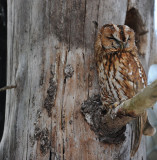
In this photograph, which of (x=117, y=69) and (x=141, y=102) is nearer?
(x=141, y=102)

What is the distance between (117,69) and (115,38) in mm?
221

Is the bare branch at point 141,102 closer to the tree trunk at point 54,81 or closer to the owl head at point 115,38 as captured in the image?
the tree trunk at point 54,81

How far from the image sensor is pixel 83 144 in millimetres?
1693

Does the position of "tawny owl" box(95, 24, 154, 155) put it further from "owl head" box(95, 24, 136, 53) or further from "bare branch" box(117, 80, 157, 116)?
"bare branch" box(117, 80, 157, 116)

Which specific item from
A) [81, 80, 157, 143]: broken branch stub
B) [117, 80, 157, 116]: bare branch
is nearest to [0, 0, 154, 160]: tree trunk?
[81, 80, 157, 143]: broken branch stub

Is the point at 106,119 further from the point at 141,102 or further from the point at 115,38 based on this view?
the point at 115,38

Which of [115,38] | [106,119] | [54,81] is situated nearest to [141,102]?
[106,119]

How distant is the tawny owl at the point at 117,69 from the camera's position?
183 cm

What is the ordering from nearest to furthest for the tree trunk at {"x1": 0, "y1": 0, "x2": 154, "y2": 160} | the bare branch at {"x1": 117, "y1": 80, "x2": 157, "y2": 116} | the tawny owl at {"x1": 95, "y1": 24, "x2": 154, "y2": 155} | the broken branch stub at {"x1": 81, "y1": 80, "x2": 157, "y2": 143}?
1. the bare branch at {"x1": 117, "y1": 80, "x2": 157, "y2": 116}
2. the broken branch stub at {"x1": 81, "y1": 80, "x2": 157, "y2": 143}
3. the tree trunk at {"x1": 0, "y1": 0, "x2": 154, "y2": 160}
4. the tawny owl at {"x1": 95, "y1": 24, "x2": 154, "y2": 155}

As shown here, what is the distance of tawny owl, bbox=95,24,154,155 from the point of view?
1828 mm

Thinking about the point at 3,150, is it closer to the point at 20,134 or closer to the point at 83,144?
the point at 20,134

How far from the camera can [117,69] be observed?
1.88 m

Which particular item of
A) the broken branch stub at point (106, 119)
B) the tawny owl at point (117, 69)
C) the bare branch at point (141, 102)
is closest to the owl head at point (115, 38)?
the tawny owl at point (117, 69)

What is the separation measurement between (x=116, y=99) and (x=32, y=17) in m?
0.81
